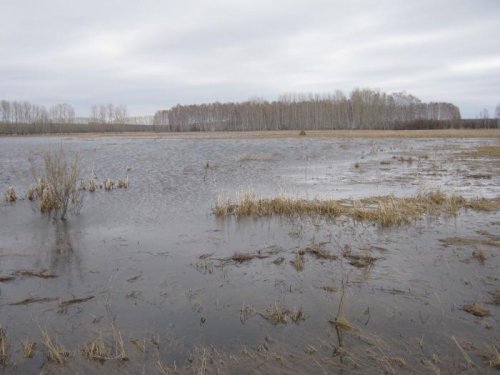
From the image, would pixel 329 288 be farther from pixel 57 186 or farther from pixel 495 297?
pixel 57 186

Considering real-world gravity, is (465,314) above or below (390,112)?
below

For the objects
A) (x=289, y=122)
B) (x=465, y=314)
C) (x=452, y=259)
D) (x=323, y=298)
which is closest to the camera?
(x=465, y=314)

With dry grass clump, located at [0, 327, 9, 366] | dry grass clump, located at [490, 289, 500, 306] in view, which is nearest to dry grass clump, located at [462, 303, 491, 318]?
dry grass clump, located at [490, 289, 500, 306]

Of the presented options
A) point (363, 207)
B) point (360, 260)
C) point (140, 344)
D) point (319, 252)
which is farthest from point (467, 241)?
point (140, 344)

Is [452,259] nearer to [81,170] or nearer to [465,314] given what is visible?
A: [465,314]

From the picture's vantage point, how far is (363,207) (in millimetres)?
11930

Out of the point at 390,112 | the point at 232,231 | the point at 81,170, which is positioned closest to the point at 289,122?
the point at 390,112

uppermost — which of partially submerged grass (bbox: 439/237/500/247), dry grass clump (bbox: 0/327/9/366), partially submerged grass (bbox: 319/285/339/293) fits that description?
partially submerged grass (bbox: 439/237/500/247)

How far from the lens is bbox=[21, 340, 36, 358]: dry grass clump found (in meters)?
4.75

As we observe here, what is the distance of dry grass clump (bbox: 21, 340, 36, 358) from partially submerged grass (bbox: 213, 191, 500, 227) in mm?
7224

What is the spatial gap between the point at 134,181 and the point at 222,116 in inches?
3943

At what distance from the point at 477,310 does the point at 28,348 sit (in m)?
6.00

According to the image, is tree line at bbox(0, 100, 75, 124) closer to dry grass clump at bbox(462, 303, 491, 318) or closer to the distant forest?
the distant forest

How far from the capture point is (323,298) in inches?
243
